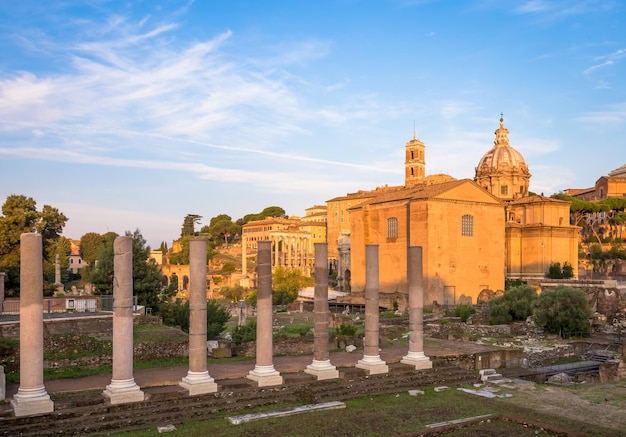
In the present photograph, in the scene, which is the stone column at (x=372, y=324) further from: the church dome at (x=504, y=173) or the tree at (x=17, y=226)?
the church dome at (x=504, y=173)

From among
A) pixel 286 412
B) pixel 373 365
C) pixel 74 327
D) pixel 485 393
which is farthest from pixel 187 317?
pixel 485 393

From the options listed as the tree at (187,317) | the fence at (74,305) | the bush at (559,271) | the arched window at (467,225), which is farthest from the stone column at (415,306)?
the bush at (559,271)

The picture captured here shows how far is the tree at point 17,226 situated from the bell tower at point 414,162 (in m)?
60.8

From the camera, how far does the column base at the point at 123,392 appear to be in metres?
11.0

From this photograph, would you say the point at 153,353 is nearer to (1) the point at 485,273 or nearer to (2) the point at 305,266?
(1) the point at 485,273

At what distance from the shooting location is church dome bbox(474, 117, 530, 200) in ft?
209

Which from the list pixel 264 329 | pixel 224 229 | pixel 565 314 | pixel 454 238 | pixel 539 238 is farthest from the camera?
pixel 224 229

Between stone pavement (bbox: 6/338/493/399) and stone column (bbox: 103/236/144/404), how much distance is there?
2.87 feet

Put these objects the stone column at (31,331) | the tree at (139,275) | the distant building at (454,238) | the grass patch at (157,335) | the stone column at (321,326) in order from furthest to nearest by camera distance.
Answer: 1. the distant building at (454,238)
2. the tree at (139,275)
3. the grass patch at (157,335)
4. the stone column at (321,326)
5. the stone column at (31,331)

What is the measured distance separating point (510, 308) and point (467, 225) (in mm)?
13461

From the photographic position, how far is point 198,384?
1199 centimetres

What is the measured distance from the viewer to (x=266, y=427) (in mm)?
10695

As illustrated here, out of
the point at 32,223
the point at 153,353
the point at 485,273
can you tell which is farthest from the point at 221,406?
the point at 485,273

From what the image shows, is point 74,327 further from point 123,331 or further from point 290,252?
point 290,252
